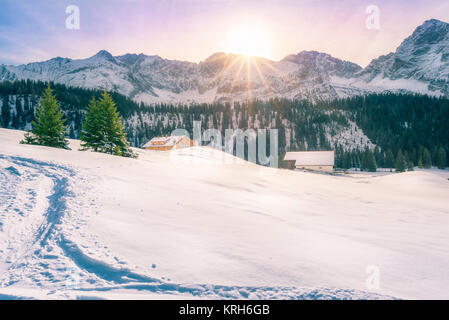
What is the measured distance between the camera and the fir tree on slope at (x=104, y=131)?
26.0m

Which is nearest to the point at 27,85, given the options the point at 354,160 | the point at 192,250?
the point at 354,160

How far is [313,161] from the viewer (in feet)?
273

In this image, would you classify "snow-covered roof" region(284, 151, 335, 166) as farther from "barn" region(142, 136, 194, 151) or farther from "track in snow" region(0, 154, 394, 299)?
"track in snow" region(0, 154, 394, 299)

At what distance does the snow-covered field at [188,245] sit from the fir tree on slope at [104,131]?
15.2m

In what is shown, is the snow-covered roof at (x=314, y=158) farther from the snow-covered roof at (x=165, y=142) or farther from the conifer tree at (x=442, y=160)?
the conifer tree at (x=442, y=160)

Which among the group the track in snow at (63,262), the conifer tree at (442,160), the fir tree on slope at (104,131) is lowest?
the conifer tree at (442,160)

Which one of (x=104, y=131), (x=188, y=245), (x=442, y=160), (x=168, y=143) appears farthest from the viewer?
(x=442, y=160)

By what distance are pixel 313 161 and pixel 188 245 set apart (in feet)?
271

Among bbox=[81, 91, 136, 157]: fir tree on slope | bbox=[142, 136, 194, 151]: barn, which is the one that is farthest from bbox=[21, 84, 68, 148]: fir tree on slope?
bbox=[142, 136, 194, 151]: barn

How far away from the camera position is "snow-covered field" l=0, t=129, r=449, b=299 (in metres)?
4.53

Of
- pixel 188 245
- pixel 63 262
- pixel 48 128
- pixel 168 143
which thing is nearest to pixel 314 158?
pixel 168 143

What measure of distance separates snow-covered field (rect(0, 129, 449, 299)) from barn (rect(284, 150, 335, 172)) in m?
72.4

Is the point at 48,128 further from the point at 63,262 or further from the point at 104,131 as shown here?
the point at 63,262

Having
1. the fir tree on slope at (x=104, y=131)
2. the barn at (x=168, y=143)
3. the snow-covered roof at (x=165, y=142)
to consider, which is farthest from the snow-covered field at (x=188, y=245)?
the snow-covered roof at (x=165, y=142)
